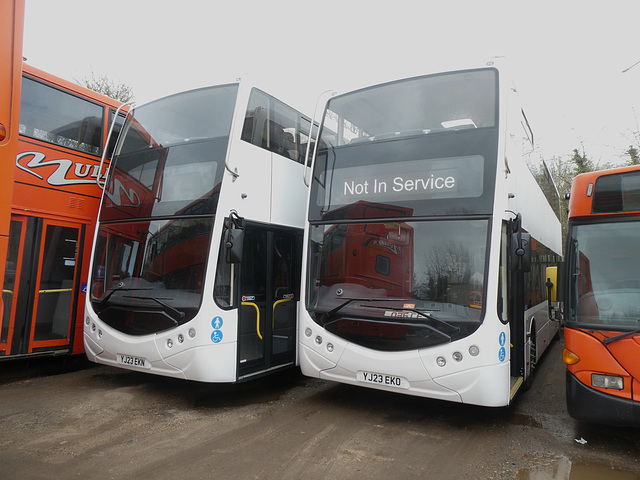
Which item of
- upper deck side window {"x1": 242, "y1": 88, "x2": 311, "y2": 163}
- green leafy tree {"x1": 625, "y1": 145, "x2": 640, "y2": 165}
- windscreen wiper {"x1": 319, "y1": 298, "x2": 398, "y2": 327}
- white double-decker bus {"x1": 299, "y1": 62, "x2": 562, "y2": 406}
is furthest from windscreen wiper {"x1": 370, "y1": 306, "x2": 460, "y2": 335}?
green leafy tree {"x1": 625, "y1": 145, "x2": 640, "y2": 165}

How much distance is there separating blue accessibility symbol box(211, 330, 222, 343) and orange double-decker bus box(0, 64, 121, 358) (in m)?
3.22

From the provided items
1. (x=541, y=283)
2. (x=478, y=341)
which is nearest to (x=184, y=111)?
(x=478, y=341)

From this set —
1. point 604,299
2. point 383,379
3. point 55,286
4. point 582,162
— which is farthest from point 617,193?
point 582,162

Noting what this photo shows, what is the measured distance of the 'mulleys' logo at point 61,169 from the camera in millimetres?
7027

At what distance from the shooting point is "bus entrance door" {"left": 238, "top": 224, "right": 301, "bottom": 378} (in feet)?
20.8

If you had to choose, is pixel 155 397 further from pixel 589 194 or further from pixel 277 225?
pixel 589 194

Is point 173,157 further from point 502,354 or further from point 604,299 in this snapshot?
point 604,299

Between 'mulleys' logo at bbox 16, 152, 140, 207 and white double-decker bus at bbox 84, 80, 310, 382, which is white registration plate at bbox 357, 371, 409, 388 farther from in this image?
'mulleys' logo at bbox 16, 152, 140, 207

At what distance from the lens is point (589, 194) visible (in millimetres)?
4973

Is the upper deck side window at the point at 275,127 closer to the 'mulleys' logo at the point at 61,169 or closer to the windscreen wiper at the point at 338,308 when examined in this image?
the windscreen wiper at the point at 338,308

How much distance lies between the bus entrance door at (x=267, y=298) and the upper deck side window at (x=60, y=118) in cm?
360

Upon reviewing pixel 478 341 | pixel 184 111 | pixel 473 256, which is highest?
pixel 184 111

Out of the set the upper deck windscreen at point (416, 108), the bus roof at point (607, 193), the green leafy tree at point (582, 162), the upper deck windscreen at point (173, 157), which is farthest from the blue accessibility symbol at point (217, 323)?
the green leafy tree at point (582, 162)

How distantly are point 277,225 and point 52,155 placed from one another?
371 cm
